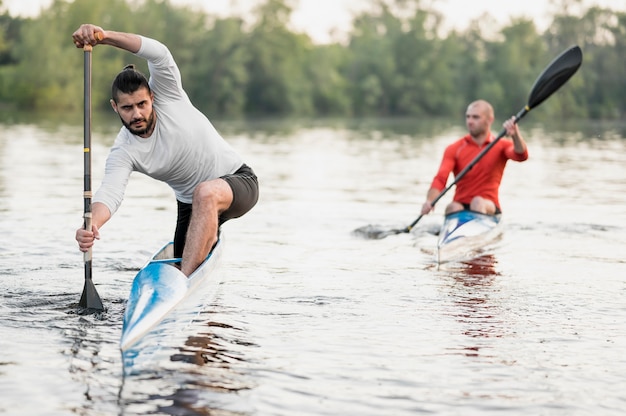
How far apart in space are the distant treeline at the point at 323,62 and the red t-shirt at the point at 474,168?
6204 cm

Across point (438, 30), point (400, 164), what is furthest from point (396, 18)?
point (400, 164)

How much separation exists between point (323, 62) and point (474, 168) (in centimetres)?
7409

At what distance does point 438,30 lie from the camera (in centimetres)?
9381

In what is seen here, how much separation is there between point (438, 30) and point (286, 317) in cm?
9015

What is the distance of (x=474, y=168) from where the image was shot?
10.7 metres

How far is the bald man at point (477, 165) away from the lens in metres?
10.6

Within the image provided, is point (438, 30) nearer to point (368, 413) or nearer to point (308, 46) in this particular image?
point (308, 46)

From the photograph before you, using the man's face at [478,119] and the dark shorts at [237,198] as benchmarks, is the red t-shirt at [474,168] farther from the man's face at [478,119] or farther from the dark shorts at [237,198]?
the dark shorts at [237,198]

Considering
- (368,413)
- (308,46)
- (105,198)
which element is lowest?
(368,413)

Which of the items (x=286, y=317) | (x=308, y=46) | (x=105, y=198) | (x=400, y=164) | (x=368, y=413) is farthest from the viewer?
(x=308, y=46)

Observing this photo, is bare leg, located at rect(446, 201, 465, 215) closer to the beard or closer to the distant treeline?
the beard

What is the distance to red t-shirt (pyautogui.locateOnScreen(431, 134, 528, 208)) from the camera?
10609 millimetres

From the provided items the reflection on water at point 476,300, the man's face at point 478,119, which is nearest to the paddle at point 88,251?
the reflection on water at point 476,300

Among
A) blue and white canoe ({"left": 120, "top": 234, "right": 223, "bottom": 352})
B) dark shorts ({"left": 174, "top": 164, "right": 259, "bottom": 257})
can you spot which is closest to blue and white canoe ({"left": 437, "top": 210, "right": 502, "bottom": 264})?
dark shorts ({"left": 174, "top": 164, "right": 259, "bottom": 257})
